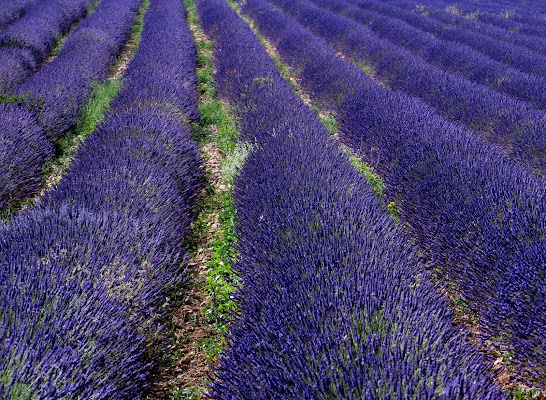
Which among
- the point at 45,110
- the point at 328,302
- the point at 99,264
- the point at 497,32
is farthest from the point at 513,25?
the point at 99,264

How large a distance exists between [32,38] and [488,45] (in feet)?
34.5

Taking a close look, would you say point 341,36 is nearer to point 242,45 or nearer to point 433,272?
point 242,45

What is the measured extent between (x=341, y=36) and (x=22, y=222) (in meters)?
10.2

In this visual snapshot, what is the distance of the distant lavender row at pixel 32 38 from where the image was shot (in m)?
7.79

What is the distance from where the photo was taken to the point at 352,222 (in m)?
3.06

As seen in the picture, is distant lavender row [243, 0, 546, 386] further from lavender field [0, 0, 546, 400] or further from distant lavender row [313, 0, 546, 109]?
distant lavender row [313, 0, 546, 109]

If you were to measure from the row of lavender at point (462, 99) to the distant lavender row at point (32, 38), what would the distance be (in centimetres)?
689

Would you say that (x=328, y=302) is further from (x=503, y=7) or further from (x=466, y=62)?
(x=503, y=7)

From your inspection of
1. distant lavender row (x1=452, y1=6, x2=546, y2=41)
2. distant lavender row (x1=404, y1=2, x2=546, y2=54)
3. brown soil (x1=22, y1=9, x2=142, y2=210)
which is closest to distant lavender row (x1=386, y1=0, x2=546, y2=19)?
distant lavender row (x1=452, y1=6, x2=546, y2=41)

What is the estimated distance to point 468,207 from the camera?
11.3ft

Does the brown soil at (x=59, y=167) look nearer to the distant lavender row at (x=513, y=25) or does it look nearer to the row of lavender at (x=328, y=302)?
the row of lavender at (x=328, y=302)

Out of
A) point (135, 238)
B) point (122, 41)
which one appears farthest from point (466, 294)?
point (122, 41)

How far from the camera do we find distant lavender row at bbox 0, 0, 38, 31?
40.2 ft

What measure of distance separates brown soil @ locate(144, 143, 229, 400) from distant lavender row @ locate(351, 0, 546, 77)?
24.8ft
